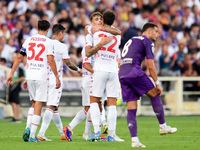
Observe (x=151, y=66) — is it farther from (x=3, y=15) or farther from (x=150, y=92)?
(x=3, y=15)

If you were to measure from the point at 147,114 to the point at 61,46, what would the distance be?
10104mm

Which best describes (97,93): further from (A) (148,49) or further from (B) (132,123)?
(A) (148,49)

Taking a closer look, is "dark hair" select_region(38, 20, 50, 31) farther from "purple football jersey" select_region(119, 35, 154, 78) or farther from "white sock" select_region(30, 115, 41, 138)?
"purple football jersey" select_region(119, 35, 154, 78)

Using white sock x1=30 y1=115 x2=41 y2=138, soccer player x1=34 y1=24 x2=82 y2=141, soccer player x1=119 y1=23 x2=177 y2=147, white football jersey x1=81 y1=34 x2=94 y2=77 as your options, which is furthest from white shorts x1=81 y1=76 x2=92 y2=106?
soccer player x1=119 y1=23 x2=177 y2=147

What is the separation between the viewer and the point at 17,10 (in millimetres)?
20156

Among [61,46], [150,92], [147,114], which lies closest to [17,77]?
[147,114]

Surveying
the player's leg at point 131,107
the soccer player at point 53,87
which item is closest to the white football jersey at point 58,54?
the soccer player at point 53,87

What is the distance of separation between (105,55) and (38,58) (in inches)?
50.8

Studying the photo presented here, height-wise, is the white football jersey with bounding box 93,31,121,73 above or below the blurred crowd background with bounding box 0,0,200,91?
below

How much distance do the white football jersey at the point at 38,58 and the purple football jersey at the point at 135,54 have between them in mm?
1723

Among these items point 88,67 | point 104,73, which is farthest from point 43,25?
point 104,73

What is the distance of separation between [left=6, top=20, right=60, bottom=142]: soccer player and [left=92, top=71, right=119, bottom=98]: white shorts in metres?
0.71

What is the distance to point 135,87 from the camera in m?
8.45

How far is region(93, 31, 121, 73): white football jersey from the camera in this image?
9.44m
